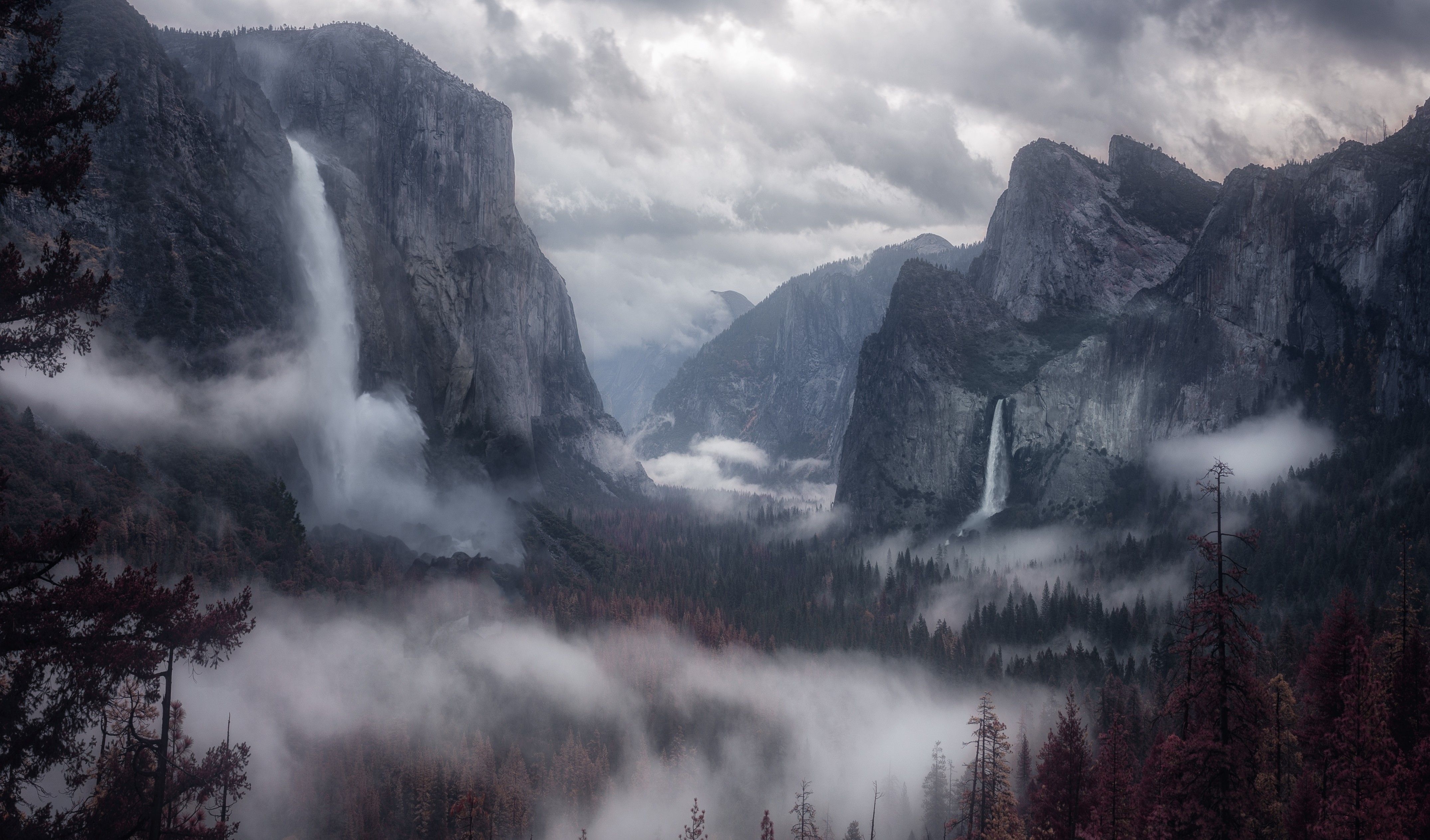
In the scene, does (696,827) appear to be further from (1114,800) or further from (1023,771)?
(1114,800)

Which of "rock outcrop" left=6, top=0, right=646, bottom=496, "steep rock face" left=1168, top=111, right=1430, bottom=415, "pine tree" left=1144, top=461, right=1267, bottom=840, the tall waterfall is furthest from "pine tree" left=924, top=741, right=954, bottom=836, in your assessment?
"steep rock face" left=1168, top=111, right=1430, bottom=415

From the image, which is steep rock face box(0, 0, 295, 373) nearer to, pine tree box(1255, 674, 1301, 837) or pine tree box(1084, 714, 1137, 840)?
pine tree box(1084, 714, 1137, 840)

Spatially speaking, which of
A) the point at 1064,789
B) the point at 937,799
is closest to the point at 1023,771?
the point at 937,799

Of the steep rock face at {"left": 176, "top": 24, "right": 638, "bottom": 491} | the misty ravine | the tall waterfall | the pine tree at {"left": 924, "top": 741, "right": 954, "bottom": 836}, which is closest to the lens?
the misty ravine

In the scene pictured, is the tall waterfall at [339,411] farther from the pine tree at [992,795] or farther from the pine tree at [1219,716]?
the pine tree at [1219,716]

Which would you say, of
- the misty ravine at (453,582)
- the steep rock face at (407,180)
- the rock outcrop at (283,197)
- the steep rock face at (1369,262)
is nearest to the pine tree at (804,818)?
the misty ravine at (453,582)

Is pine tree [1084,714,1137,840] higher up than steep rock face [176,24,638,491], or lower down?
lower down

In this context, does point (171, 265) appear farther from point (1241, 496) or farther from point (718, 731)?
point (1241, 496)
